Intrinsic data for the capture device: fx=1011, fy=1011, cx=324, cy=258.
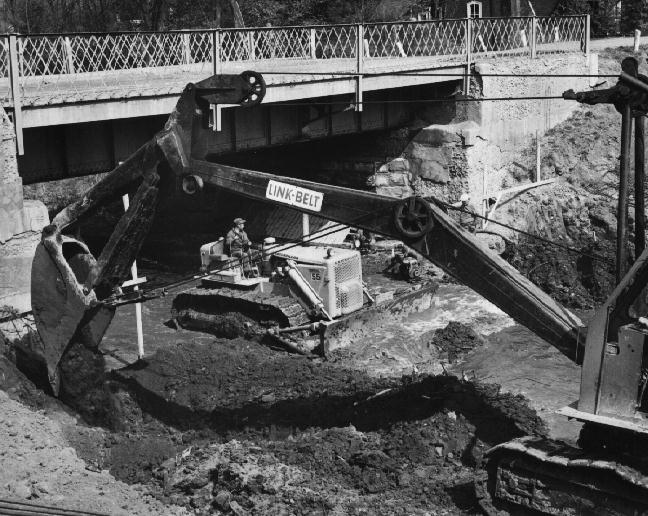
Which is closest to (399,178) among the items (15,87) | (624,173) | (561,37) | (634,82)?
(561,37)

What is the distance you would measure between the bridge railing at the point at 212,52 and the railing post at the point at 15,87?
0.02 m

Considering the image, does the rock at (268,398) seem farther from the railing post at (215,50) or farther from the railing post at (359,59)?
the railing post at (359,59)

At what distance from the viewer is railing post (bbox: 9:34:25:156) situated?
50.8 feet

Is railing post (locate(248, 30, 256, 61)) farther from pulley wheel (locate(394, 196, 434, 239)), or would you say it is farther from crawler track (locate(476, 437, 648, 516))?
crawler track (locate(476, 437, 648, 516))

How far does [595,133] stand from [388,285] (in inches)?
379

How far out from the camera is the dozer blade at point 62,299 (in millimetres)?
12375

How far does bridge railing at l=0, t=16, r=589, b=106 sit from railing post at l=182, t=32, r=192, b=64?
0.08 feet

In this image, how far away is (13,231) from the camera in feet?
49.3

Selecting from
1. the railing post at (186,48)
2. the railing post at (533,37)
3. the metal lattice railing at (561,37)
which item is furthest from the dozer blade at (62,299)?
the metal lattice railing at (561,37)

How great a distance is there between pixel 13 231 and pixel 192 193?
4.37 m

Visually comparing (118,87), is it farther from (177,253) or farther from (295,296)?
(177,253)

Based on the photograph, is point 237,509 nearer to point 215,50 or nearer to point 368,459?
point 368,459

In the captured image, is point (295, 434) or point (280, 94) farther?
point (280, 94)

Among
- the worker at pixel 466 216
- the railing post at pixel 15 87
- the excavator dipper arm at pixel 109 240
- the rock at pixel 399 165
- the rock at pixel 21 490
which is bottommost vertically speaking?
the rock at pixel 21 490
